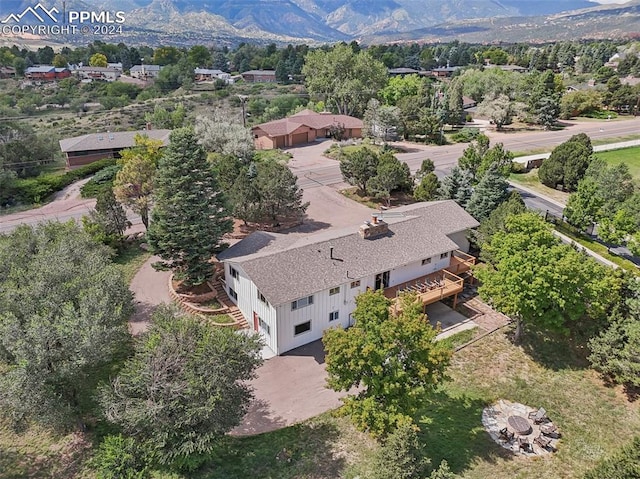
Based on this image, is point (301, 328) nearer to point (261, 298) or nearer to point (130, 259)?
point (261, 298)

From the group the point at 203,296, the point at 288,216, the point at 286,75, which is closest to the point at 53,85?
the point at 286,75

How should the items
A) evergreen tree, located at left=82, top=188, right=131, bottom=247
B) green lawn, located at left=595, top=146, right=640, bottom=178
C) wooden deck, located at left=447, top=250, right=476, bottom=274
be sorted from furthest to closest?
1. green lawn, located at left=595, top=146, right=640, bottom=178
2. evergreen tree, located at left=82, top=188, right=131, bottom=247
3. wooden deck, located at left=447, top=250, right=476, bottom=274

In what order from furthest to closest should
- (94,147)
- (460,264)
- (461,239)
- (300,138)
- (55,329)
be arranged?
(300,138), (94,147), (461,239), (460,264), (55,329)

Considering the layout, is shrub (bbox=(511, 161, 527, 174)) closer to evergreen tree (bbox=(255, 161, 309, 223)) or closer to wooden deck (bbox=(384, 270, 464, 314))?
evergreen tree (bbox=(255, 161, 309, 223))

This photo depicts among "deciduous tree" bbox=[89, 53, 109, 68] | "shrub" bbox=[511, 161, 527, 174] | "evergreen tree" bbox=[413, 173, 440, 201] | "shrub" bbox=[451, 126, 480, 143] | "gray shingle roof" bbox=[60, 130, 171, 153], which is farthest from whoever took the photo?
"deciduous tree" bbox=[89, 53, 109, 68]

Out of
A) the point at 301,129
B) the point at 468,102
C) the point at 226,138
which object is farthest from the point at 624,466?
the point at 468,102

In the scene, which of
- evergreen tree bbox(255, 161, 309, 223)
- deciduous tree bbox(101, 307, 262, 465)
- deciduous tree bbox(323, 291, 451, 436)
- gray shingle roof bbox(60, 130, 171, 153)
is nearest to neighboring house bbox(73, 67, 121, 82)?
gray shingle roof bbox(60, 130, 171, 153)

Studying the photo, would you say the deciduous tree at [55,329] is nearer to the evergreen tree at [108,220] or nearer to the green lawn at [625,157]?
the evergreen tree at [108,220]
